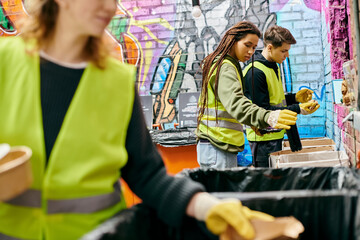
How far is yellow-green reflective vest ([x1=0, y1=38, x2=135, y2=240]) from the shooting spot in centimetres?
74

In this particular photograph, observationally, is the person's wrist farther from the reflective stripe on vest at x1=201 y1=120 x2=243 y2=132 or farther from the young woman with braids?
the reflective stripe on vest at x1=201 y1=120 x2=243 y2=132

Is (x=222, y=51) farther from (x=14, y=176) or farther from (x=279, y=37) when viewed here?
(x=14, y=176)

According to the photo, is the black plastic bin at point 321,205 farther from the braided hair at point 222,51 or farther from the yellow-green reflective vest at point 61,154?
the braided hair at point 222,51

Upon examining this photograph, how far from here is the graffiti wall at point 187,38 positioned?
414cm

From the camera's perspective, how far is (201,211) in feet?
2.62

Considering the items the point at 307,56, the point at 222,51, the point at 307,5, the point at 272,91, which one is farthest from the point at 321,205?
the point at 307,5

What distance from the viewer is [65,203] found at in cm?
75

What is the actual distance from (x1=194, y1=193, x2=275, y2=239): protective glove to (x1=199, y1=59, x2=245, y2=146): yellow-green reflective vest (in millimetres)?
1189

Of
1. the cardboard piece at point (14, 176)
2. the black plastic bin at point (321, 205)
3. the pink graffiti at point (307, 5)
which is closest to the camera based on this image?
the cardboard piece at point (14, 176)

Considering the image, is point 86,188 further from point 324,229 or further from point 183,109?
point 183,109

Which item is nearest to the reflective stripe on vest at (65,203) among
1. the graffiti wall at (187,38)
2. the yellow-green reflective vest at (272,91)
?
the yellow-green reflective vest at (272,91)

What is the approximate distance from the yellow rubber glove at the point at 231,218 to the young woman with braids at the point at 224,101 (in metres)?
1.05

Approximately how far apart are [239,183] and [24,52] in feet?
2.82

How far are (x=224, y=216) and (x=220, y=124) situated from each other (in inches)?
49.4
